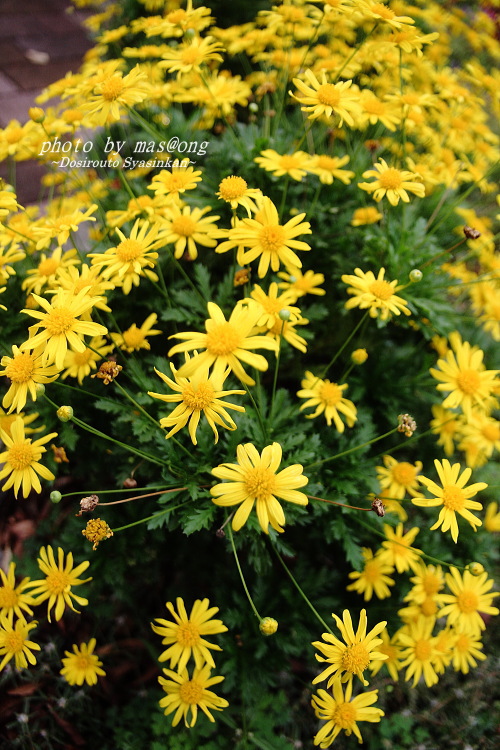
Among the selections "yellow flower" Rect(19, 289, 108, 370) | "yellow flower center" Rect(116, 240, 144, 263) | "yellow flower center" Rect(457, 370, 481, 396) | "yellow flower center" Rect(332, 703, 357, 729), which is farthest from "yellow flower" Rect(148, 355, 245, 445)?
"yellow flower center" Rect(457, 370, 481, 396)

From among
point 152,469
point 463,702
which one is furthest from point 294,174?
point 463,702

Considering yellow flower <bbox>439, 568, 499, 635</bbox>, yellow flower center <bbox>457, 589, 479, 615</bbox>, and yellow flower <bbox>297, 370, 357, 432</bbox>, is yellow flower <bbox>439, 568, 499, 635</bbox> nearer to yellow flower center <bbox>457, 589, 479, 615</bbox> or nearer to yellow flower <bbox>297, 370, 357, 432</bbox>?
yellow flower center <bbox>457, 589, 479, 615</bbox>

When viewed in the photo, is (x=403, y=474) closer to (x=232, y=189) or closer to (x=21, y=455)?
(x=232, y=189)

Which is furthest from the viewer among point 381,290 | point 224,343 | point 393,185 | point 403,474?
point 403,474

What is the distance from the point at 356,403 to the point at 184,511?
3.63 ft

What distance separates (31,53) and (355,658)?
6.51m

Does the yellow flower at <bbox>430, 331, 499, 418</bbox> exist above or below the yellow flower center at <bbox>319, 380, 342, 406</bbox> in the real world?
above

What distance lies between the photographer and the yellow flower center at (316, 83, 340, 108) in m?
1.94

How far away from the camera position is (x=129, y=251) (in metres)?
1.80

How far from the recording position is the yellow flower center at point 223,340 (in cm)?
143

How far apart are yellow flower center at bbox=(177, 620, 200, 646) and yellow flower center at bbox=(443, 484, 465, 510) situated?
3.24ft

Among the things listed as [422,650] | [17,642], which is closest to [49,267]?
[17,642]

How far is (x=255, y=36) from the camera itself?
2.82 m

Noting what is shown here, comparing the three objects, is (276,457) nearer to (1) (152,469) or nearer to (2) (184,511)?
(2) (184,511)
